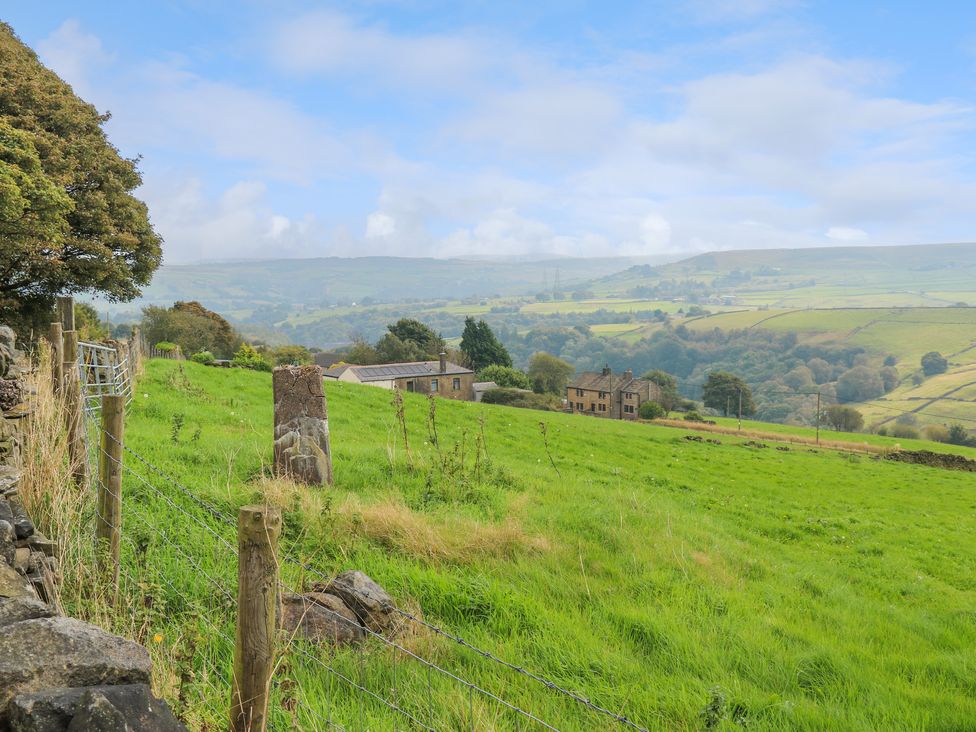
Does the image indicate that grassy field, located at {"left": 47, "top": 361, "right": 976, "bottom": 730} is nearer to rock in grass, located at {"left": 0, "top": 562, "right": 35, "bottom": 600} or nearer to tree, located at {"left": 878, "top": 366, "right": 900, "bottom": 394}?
rock in grass, located at {"left": 0, "top": 562, "right": 35, "bottom": 600}

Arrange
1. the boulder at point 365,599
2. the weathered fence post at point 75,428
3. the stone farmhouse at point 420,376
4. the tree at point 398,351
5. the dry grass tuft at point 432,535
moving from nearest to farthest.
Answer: the boulder at point 365,599
the weathered fence post at point 75,428
the dry grass tuft at point 432,535
the stone farmhouse at point 420,376
the tree at point 398,351

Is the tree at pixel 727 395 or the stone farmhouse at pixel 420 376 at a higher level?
the stone farmhouse at pixel 420 376

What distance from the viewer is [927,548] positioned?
1427 cm

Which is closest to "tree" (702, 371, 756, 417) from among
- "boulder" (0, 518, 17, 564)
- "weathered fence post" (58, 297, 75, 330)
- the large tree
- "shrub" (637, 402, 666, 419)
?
"shrub" (637, 402, 666, 419)

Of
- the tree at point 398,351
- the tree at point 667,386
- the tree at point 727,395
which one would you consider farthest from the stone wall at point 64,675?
the tree at point 727,395

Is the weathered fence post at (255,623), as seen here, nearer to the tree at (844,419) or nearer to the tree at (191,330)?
the tree at (191,330)

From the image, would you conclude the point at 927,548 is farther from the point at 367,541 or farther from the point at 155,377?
the point at 155,377

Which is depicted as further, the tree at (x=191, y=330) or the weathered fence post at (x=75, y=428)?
the tree at (x=191, y=330)

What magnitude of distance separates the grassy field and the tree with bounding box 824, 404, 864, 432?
3608 inches

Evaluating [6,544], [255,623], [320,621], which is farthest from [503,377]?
[255,623]

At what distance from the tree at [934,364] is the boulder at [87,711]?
165710 millimetres

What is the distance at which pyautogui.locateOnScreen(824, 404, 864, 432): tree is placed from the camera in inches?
3802

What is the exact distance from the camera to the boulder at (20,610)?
3197 millimetres

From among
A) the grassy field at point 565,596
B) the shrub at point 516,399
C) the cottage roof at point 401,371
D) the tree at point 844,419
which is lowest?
the tree at point 844,419
